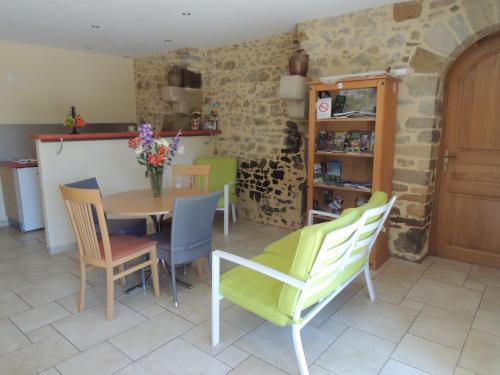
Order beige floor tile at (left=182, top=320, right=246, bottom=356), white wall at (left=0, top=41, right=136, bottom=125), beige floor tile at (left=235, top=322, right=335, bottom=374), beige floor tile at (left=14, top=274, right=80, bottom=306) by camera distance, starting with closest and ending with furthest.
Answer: beige floor tile at (left=235, top=322, right=335, bottom=374), beige floor tile at (left=182, top=320, right=246, bottom=356), beige floor tile at (left=14, top=274, right=80, bottom=306), white wall at (left=0, top=41, right=136, bottom=125)

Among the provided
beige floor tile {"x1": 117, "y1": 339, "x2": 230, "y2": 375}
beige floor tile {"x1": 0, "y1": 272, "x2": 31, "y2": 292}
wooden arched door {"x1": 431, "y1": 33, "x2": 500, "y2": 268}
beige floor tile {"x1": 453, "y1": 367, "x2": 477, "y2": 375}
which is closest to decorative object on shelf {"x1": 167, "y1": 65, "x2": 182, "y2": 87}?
beige floor tile {"x1": 0, "y1": 272, "x2": 31, "y2": 292}

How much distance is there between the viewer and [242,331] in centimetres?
227

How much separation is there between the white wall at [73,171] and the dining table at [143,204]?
81cm

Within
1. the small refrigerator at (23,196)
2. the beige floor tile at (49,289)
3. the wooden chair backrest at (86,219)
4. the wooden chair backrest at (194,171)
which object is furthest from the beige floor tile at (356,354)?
the small refrigerator at (23,196)

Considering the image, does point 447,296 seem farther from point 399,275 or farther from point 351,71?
point 351,71

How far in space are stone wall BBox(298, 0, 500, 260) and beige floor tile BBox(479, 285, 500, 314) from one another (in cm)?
64

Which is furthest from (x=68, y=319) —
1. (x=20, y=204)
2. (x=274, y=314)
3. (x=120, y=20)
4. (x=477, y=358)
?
(x=120, y=20)

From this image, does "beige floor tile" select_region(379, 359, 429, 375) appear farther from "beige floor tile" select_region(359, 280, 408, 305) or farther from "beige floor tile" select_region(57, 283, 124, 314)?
"beige floor tile" select_region(57, 283, 124, 314)

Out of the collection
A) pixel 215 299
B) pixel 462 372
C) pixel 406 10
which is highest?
pixel 406 10

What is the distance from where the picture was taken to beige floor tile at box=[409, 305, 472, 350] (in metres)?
2.18

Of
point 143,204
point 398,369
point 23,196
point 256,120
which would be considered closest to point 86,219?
point 143,204

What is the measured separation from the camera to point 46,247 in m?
3.67

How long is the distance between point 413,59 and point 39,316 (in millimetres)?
3613

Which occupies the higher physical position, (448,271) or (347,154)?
(347,154)
